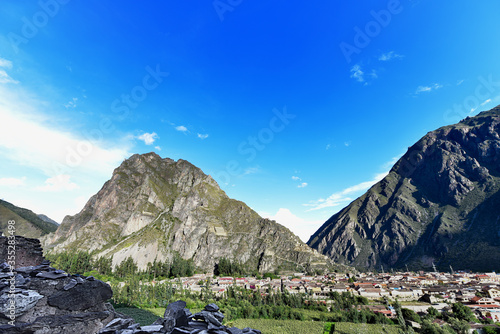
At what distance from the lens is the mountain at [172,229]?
126 meters

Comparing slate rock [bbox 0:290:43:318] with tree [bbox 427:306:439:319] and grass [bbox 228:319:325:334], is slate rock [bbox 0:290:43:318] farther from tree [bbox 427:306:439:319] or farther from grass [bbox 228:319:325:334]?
tree [bbox 427:306:439:319]

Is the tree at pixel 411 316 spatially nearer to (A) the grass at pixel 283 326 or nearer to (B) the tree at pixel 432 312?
(B) the tree at pixel 432 312

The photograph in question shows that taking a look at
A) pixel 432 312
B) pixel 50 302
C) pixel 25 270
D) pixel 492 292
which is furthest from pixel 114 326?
pixel 492 292

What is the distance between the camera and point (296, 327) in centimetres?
4434

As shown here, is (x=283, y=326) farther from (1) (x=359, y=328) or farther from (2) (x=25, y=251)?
(2) (x=25, y=251)

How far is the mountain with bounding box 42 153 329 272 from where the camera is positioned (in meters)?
126

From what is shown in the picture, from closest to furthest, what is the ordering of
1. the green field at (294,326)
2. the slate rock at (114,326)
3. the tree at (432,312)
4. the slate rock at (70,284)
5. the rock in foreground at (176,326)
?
the rock in foreground at (176,326) → the slate rock at (114,326) → the slate rock at (70,284) → the green field at (294,326) → the tree at (432,312)

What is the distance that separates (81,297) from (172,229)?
15006 centimetres

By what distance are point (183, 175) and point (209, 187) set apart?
29.9 meters

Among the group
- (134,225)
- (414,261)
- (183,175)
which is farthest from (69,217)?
(414,261)

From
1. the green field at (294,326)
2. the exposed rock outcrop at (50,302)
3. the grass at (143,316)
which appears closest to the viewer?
the exposed rock outcrop at (50,302)

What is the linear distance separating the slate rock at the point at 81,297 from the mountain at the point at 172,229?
124m

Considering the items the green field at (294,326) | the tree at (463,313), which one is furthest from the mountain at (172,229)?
the tree at (463,313)

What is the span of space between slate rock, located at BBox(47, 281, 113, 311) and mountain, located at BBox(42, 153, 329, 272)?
12437 cm
